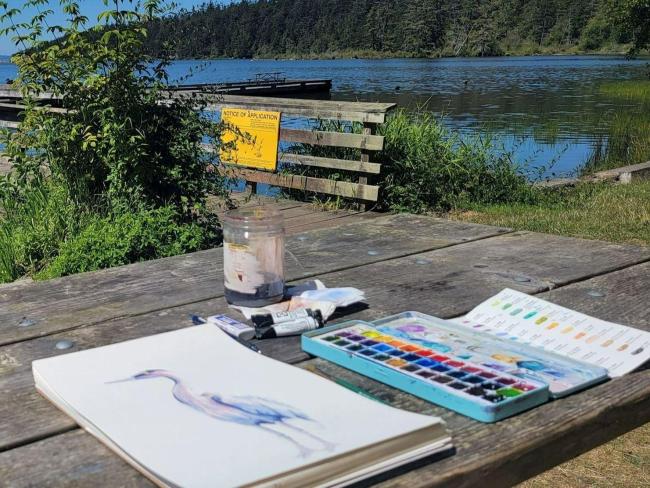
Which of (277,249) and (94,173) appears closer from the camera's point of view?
(277,249)

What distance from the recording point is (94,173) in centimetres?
548

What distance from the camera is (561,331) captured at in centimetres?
166

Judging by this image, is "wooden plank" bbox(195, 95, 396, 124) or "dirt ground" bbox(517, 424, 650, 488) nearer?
"dirt ground" bbox(517, 424, 650, 488)

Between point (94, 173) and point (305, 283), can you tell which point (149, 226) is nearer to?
point (94, 173)

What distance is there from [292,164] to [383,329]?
6.93m

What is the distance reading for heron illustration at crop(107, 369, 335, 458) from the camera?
1122 mm

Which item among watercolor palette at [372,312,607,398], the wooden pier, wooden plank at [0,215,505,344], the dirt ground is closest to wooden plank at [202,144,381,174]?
the dirt ground

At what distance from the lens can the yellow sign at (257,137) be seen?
27.0ft

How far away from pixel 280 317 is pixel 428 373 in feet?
1.45

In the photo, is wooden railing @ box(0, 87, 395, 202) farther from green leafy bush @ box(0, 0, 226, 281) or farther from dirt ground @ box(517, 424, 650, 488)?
dirt ground @ box(517, 424, 650, 488)

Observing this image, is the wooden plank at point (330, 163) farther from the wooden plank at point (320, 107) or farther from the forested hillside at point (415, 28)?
the forested hillside at point (415, 28)

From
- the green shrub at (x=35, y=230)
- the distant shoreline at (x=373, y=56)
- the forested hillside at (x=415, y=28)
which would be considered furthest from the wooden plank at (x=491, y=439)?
the distant shoreline at (x=373, y=56)

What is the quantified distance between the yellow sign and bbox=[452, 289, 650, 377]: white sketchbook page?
21.1ft

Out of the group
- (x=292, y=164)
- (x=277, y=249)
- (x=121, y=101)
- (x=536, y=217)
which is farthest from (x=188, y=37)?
(x=277, y=249)
